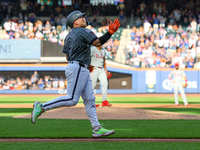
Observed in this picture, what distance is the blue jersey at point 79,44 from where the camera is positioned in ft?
18.6

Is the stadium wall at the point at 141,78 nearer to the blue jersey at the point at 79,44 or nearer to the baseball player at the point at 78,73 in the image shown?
the baseball player at the point at 78,73

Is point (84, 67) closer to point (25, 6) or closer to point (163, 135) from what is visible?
point (163, 135)

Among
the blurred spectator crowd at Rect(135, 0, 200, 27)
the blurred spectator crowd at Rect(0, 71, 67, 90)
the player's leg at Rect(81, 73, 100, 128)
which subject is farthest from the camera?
Result: the blurred spectator crowd at Rect(135, 0, 200, 27)

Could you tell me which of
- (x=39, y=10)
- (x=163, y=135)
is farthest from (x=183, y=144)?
(x=39, y=10)

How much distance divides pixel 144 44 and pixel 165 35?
2176 mm

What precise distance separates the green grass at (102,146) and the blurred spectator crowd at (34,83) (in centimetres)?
2221

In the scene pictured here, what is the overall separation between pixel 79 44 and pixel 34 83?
74.3 feet

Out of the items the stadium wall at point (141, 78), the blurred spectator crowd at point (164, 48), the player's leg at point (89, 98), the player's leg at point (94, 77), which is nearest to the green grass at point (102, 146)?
the player's leg at point (89, 98)

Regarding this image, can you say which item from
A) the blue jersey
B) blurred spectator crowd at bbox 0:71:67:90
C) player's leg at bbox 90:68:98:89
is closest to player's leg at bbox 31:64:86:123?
the blue jersey

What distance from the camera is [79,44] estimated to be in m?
5.71

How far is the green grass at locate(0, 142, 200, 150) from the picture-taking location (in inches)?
200

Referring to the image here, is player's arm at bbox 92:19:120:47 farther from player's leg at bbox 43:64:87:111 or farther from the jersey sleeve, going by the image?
player's leg at bbox 43:64:87:111

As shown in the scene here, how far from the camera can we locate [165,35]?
2905 cm

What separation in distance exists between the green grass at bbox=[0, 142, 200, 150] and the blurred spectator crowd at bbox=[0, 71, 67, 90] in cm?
2221
